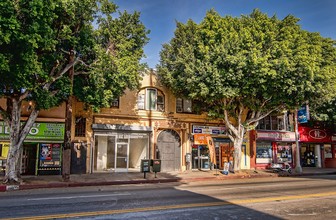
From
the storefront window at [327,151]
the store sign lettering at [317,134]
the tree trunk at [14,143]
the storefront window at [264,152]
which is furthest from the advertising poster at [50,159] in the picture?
the storefront window at [327,151]

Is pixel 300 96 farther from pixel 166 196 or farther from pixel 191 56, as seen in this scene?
pixel 166 196

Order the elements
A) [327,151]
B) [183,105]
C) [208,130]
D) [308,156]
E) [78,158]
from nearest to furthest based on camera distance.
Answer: [78,158], [183,105], [208,130], [308,156], [327,151]

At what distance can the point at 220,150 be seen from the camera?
24859 mm

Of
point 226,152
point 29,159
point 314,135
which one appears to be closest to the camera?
point 29,159

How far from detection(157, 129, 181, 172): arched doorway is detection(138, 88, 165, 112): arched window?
7.11 ft

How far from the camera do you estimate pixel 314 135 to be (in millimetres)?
29031

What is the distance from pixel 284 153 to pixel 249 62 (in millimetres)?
14384

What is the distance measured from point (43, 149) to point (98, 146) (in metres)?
3.85

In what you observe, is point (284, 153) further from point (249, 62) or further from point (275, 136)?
point (249, 62)

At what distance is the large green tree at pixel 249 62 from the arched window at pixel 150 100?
231cm

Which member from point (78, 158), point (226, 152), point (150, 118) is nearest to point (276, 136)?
point (226, 152)

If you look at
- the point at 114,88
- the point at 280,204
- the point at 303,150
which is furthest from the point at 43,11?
the point at 303,150

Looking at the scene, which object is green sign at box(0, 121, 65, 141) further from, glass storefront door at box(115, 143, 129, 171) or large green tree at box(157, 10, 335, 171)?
large green tree at box(157, 10, 335, 171)

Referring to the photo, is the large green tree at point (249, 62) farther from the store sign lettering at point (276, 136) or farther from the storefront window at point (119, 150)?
the store sign lettering at point (276, 136)
